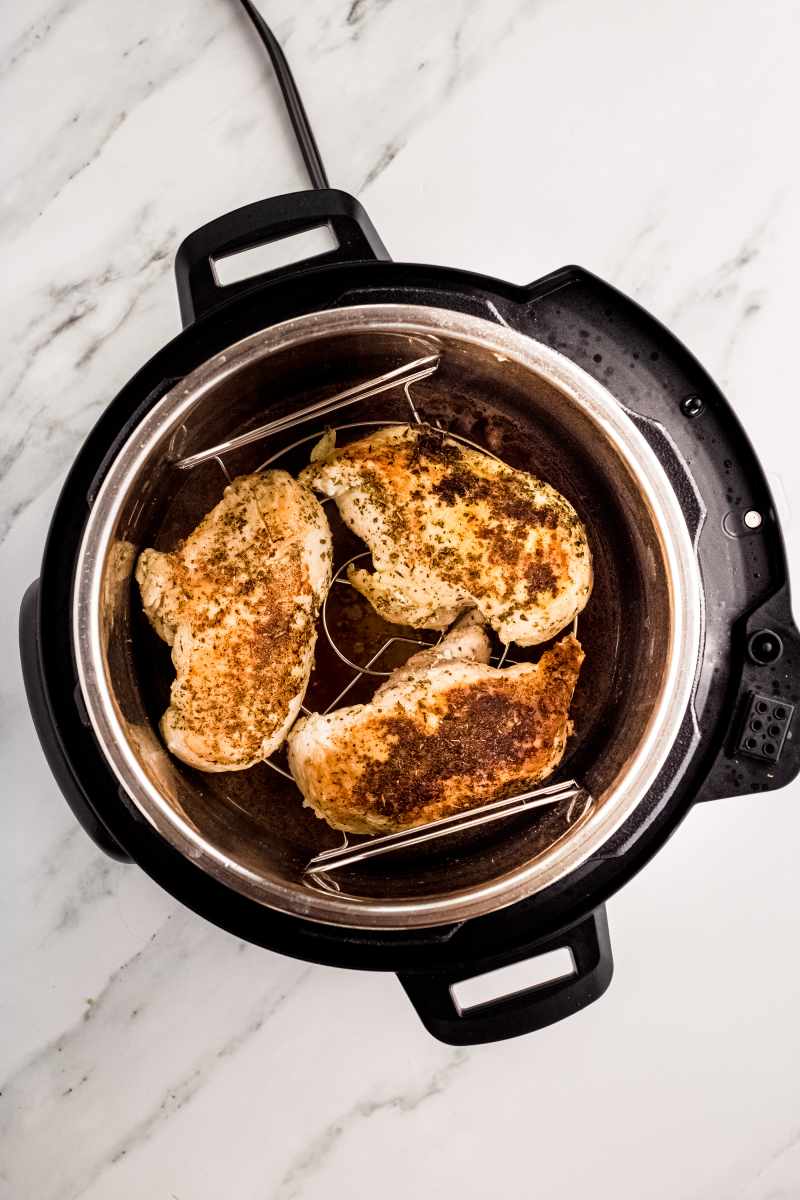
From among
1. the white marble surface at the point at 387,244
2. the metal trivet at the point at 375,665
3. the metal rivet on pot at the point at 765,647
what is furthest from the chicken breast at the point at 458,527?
the white marble surface at the point at 387,244

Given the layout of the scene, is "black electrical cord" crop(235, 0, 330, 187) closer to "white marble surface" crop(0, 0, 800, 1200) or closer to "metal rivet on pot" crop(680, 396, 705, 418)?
"white marble surface" crop(0, 0, 800, 1200)

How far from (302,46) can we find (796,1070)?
4.71ft

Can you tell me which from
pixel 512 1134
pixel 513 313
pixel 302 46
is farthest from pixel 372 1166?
pixel 302 46

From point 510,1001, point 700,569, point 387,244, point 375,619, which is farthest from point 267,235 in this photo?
point 510,1001

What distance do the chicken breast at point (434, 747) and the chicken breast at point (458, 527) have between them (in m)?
0.08

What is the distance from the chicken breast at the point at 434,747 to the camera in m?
0.92

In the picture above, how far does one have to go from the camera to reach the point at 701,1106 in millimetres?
1222

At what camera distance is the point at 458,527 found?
934 millimetres

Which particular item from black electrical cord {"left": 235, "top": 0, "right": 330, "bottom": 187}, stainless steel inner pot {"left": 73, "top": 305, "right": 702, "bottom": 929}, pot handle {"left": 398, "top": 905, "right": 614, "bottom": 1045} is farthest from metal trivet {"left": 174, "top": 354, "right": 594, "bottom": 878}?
black electrical cord {"left": 235, "top": 0, "right": 330, "bottom": 187}

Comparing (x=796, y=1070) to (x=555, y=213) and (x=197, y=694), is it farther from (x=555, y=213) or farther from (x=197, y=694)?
(x=555, y=213)

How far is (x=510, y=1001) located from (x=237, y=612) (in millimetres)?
471

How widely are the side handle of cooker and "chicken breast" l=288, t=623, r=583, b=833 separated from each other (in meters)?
0.21

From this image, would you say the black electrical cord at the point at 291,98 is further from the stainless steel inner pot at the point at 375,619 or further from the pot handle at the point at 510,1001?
the pot handle at the point at 510,1001

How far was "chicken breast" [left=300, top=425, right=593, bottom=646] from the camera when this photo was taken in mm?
933
